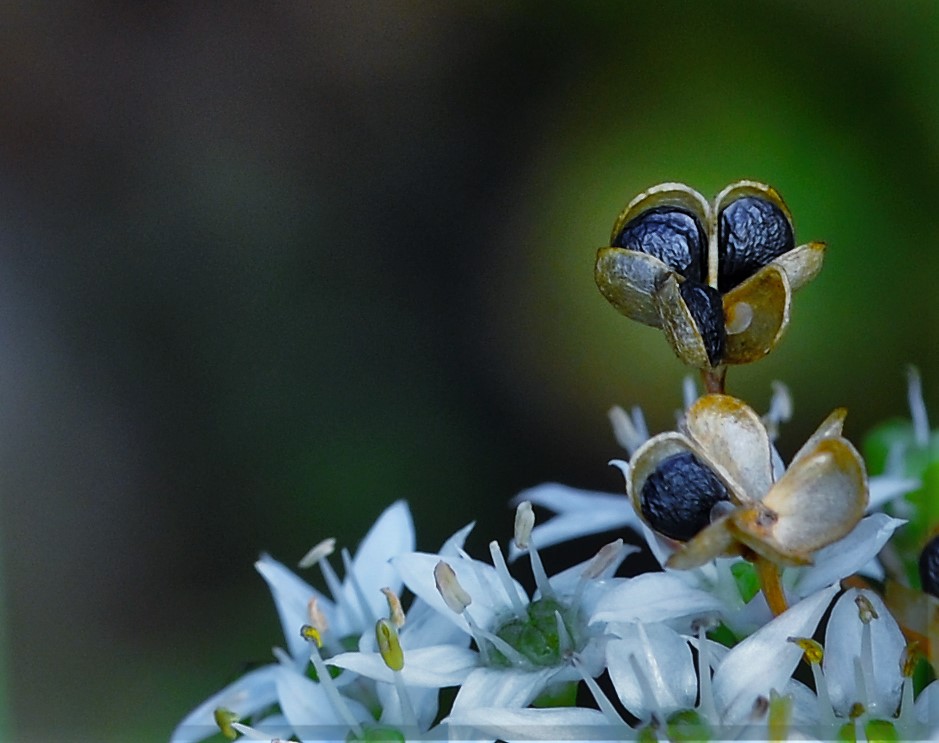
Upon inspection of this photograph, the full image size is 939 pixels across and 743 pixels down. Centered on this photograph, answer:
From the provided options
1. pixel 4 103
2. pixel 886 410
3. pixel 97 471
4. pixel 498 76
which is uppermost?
pixel 4 103

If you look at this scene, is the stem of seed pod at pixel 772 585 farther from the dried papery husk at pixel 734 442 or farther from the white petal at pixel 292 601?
the white petal at pixel 292 601

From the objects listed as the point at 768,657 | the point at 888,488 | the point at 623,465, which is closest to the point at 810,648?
the point at 768,657

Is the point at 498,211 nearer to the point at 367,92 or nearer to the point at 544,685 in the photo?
the point at 367,92

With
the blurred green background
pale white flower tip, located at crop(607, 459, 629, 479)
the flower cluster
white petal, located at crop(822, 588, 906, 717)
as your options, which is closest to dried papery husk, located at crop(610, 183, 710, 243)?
the flower cluster

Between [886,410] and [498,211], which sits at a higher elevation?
[498,211]

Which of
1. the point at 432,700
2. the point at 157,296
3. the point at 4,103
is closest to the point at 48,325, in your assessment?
the point at 157,296

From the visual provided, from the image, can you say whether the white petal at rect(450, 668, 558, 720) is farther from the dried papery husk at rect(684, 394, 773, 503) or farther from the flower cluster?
the dried papery husk at rect(684, 394, 773, 503)

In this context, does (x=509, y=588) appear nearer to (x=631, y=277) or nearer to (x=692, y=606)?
(x=692, y=606)
